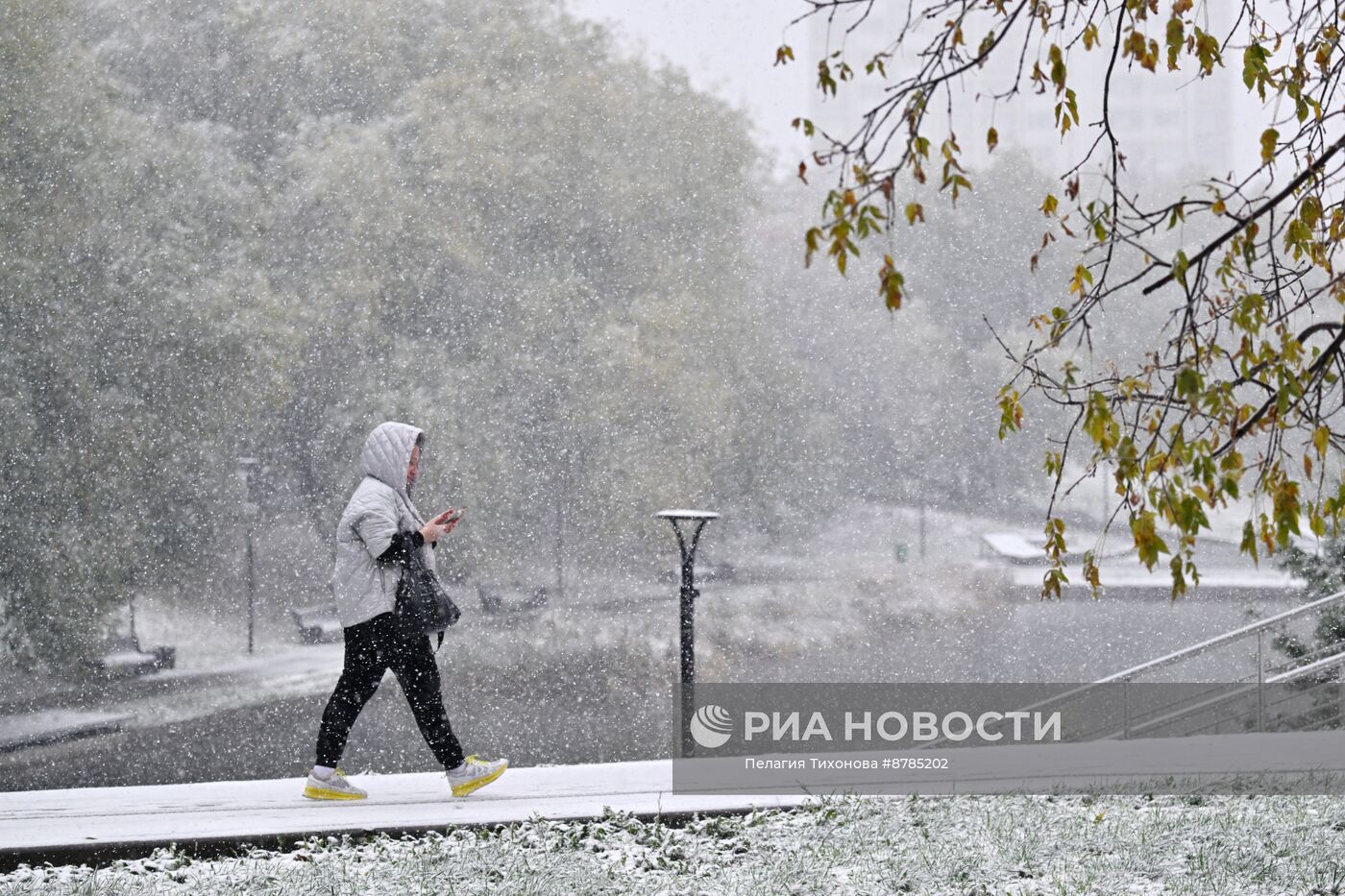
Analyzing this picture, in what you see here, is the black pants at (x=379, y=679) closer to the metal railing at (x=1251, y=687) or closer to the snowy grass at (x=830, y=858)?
the snowy grass at (x=830, y=858)

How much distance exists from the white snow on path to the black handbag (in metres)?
0.65

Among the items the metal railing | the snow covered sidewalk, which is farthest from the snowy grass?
the metal railing

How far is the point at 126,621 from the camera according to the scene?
67.5 ft

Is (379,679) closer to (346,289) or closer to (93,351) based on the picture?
(93,351)

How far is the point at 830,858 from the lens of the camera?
4051 mm

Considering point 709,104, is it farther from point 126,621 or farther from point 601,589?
point 126,621

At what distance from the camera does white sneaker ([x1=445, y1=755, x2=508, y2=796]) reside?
5.09 m

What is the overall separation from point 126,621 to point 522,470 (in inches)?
255

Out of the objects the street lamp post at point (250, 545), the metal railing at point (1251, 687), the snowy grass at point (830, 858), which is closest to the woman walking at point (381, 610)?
the snowy grass at point (830, 858)

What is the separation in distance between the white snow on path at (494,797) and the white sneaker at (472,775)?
47 mm

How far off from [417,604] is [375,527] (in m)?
0.33

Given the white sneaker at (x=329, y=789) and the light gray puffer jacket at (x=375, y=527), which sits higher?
the light gray puffer jacket at (x=375, y=527)

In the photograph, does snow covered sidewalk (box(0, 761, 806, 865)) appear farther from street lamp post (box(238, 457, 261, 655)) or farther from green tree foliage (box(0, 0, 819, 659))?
street lamp post (box(238, 457, 261, 655))

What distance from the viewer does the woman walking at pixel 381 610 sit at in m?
4.94
